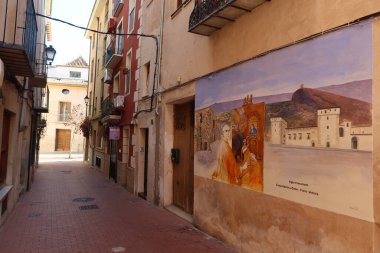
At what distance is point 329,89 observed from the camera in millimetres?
3936

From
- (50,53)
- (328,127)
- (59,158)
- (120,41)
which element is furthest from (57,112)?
(328,127)

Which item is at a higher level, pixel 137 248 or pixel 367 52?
pixel 367 52

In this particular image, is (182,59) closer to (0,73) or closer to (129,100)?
(0,73)

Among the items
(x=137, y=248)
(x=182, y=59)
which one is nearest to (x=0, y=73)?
(x=137, y=248)

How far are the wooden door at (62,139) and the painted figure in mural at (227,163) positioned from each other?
33.6 meters

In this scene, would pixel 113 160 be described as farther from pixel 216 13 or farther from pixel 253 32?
pixel 253 32

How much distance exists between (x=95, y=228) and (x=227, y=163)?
3.39 m

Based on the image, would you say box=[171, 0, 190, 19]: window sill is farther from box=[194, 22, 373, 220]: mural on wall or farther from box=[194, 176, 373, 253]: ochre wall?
box=[194, 176, 373, 253]: ochre wall

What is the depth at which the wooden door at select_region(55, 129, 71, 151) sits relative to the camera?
119ft

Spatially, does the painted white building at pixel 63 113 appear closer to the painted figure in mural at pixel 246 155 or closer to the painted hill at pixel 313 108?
the painted figure in mural at pixel 246 155

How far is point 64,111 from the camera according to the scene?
120ft

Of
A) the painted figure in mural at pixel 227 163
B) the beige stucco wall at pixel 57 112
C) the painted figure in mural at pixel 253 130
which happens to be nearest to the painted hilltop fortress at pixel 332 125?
the painted figure in mural at pixel 253 130

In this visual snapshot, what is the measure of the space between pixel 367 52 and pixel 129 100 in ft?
34.9

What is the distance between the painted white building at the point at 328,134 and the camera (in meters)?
3.55
